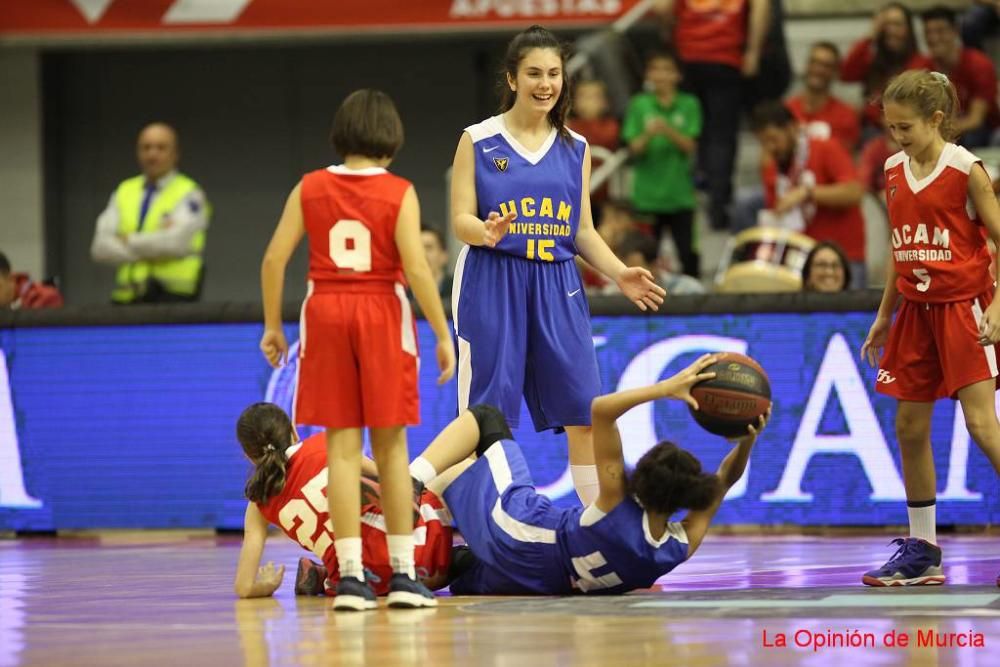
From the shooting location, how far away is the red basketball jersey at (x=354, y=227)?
594 centimetres

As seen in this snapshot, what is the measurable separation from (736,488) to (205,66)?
8.92 m

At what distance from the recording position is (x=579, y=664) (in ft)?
Answer: 14.8

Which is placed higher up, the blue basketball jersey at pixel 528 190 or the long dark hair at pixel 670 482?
the blue basketball jersey at pixel 528 190

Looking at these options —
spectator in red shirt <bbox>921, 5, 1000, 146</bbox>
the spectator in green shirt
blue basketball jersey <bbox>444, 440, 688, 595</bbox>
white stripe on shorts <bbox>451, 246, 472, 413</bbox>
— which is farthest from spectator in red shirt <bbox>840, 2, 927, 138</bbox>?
blue basketball jersey <bbox>444, 440, 688, 595</bbox>

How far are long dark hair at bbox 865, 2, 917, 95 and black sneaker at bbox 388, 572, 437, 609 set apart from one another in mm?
7961

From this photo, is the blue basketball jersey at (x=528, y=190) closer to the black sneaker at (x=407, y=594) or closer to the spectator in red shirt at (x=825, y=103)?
the black sneaker at (x=407, y=594)

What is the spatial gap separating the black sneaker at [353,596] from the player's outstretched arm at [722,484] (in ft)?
3.85

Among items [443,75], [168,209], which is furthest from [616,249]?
[443,75]

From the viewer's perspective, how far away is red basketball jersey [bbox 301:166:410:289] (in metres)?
5.94

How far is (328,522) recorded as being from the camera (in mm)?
6668

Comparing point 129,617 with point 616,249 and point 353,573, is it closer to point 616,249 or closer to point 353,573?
point 353,573

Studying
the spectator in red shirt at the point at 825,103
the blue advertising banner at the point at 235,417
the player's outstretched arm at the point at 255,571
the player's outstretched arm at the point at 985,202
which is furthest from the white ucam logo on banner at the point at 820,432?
the player's outstretched arm at the point at 255,571

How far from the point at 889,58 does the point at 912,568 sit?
23.0ft

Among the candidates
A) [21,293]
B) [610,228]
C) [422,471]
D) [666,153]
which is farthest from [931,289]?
[21,293]
